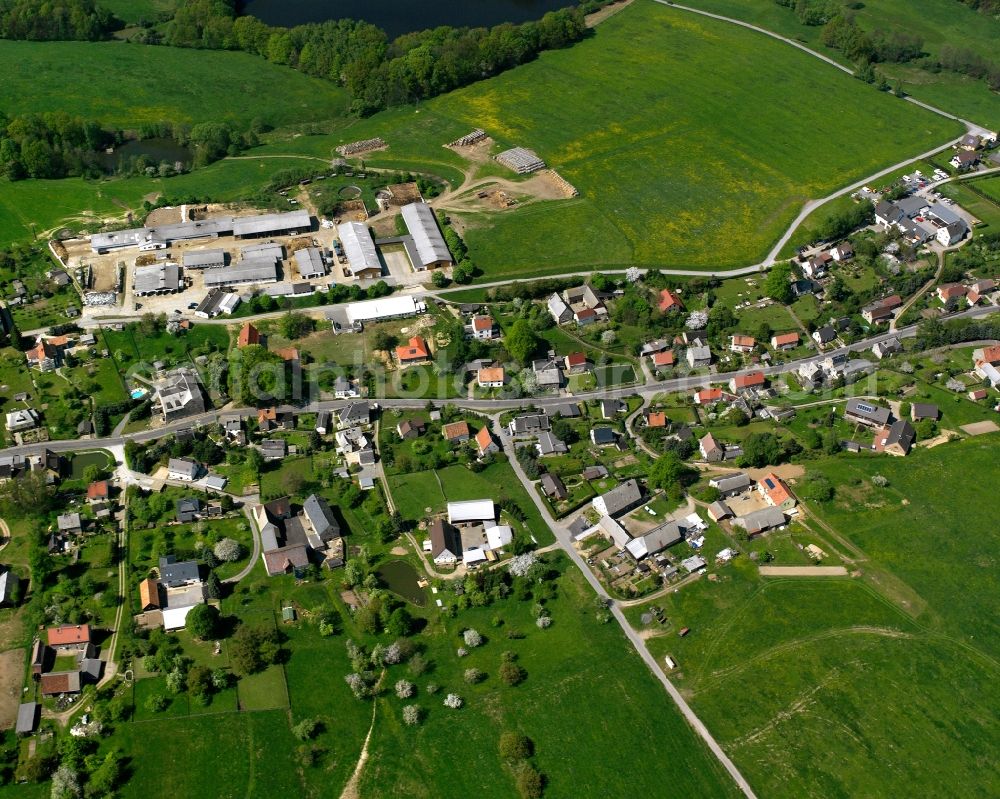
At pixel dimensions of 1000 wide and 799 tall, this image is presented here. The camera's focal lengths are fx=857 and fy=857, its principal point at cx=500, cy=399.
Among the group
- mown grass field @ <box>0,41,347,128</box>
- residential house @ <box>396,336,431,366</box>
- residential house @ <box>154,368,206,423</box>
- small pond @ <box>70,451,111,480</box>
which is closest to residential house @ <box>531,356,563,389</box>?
residential house @ <box>396,336,431,366</box>

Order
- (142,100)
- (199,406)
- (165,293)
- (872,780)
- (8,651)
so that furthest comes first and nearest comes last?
(142,100) → (165,293) → (199,406) → (8,651) → (872,780)

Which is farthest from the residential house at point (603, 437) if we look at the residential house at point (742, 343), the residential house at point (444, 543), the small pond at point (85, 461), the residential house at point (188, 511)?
the small pond at point (85, 461)

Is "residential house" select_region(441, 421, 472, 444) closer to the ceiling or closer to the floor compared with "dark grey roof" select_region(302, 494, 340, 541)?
closer to the ceiling

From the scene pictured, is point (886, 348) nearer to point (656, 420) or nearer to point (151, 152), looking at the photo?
point (656, 420)

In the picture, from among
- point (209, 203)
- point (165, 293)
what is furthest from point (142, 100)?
point (165, 293)

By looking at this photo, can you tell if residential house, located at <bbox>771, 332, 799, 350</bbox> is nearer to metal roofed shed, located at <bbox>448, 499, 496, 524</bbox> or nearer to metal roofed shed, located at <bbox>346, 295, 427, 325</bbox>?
metal roofed shed, located at <bbox>448, 499, 496, 524</bbox>

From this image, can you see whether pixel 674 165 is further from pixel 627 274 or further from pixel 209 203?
pixel 209 203

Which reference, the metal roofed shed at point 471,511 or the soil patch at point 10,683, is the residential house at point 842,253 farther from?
the soil patch at point 10,683
